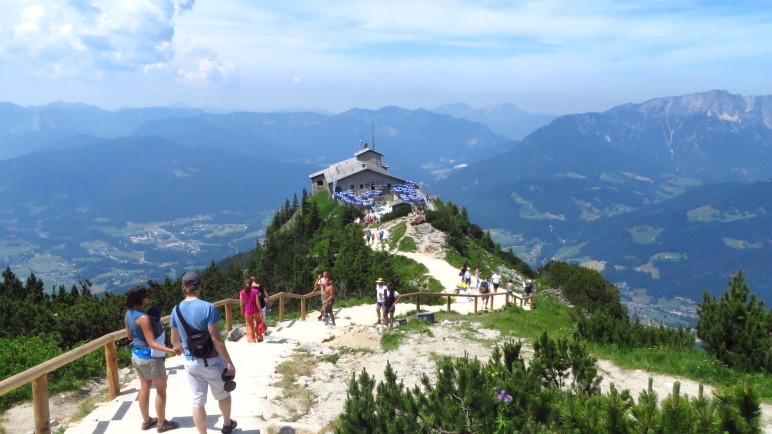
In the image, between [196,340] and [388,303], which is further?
[388,303]

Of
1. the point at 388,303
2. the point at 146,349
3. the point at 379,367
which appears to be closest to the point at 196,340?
the point at 146,349

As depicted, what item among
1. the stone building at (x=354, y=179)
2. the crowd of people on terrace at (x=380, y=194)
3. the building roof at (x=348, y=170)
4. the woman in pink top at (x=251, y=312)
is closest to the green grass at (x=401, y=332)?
the woman in pink top at (x=251, y=312)

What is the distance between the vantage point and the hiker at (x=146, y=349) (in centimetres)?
648

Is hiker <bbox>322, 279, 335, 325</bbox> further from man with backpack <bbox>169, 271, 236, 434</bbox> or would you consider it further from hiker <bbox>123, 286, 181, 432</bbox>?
man with backpack <bbox>169, 271, 236, 434</bbox>

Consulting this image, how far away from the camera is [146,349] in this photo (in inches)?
261

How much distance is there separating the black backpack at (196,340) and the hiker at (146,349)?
759mm

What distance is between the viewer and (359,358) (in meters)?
12.0

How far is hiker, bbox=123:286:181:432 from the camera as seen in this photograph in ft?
21.2

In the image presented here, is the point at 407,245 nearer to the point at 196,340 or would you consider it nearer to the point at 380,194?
the point at 196,340

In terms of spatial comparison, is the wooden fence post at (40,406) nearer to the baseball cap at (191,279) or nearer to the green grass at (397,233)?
the baseball cap at (191,279)

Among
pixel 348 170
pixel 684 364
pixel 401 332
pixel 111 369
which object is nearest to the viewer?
pixel 111 369

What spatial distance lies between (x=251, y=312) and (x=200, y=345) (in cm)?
693

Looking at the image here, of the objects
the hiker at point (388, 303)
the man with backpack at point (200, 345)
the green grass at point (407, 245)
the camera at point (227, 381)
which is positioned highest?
the man with backpack at point (200, 345)

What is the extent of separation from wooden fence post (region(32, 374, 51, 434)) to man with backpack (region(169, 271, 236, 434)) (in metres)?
1.64
